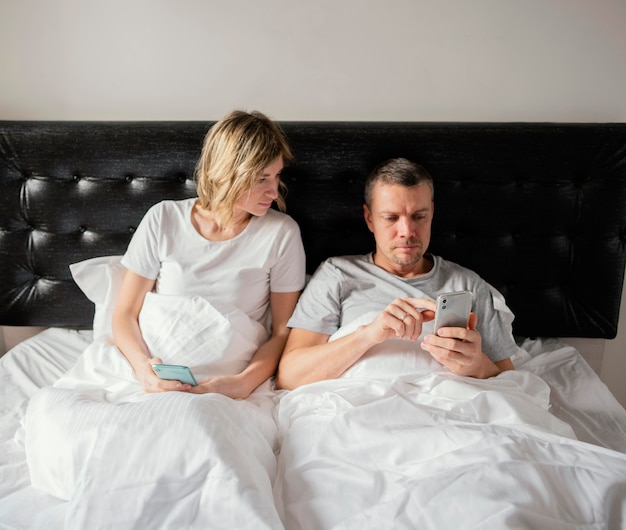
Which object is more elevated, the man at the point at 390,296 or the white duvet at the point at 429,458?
the man at the point at 390,296

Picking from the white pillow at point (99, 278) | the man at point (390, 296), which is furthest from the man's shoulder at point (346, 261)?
the white pillow at point (99, 278)

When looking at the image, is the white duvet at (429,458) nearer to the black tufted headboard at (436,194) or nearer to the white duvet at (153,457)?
the white duvet at (153,457)

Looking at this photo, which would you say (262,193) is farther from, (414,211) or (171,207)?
(414,211)

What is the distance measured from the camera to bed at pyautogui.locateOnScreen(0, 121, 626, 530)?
1.05m

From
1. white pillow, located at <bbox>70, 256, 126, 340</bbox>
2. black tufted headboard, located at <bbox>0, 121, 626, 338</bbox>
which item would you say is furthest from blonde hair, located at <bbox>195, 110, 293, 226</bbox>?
white pillow, located at <bbox>70, 256, 126, 340</bbox>

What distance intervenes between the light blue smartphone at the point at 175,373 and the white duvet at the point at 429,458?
240mm

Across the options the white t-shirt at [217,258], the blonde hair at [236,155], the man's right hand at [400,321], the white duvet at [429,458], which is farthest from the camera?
the white t-shirt at [217,258]

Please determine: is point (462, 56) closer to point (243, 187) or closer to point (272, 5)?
point (272, 5)

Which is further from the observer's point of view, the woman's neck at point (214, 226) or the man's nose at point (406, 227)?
the woman's neck at point (214, 226)

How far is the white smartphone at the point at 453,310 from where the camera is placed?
130cm

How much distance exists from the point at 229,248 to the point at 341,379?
500 millimetres

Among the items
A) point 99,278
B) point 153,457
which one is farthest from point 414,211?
point 99,278

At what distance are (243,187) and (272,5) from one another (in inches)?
25.5

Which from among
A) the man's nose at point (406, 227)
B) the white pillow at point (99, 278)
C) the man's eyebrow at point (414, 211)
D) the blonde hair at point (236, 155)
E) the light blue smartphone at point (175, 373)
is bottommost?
the light blue smartphone at point (175, 373)
